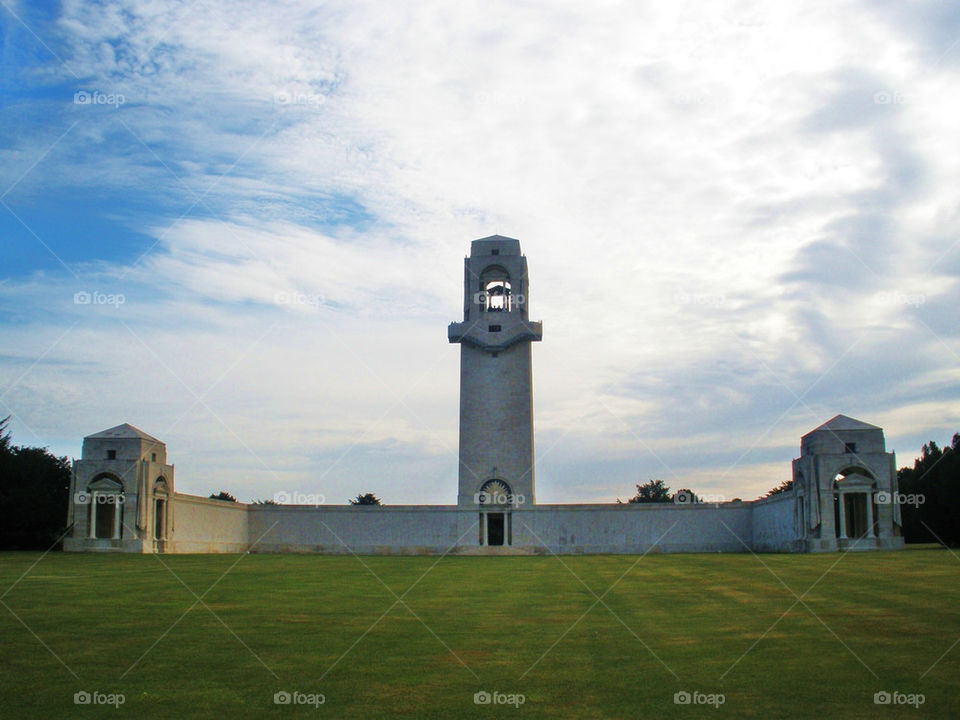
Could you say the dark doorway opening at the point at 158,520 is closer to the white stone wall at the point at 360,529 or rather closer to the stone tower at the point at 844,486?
the white stone wall at the point at 360,529

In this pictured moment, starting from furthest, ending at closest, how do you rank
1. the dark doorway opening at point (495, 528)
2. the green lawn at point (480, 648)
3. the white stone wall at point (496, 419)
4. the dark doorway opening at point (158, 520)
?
the white stone wall at point (496, 419)
the dark doorway opening at point (495, 528)
the dark doorway opening at point (158, 520)
the green lawn at point (480, 648)

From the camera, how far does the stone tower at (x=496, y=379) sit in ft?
240

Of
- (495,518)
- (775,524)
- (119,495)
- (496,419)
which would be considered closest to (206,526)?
(119,495)

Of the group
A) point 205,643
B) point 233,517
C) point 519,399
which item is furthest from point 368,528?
point 205,643

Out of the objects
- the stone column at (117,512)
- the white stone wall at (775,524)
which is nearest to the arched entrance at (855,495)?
the white stone wall at (775,524)

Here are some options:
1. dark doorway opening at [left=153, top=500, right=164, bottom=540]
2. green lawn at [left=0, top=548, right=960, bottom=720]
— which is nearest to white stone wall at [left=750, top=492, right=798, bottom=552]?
green lawn at [left=0, top=548, right=960, bottom=720]

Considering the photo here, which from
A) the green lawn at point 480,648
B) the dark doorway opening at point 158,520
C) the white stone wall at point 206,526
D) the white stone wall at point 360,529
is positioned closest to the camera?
the green lawn at point 480,648

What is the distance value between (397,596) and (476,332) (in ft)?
175

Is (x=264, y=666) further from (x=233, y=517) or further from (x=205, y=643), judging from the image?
(x=233, y=517)

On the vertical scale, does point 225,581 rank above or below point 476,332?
Result: below

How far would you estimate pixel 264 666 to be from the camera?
13.8 m

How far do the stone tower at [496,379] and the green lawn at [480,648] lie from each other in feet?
152

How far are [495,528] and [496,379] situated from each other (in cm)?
1199

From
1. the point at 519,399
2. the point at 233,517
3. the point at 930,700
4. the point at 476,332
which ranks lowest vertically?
the point at 930,700
